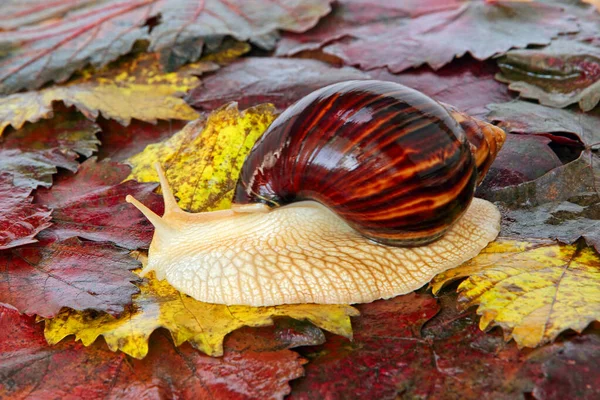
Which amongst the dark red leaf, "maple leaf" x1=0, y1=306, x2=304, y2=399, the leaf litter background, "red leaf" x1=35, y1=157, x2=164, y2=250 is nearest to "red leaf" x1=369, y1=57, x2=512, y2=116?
the leaf litter background

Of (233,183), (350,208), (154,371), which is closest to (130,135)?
(233,183)

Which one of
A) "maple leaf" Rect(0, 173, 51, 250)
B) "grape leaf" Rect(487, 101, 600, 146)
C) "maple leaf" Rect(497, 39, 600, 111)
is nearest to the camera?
"maple leaf" Rect(0, 173, 51, 250)

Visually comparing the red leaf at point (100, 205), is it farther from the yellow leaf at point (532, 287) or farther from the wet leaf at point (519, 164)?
the wet leaf at point (519, 164)

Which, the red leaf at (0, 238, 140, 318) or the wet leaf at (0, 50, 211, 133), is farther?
the wet leaf at (0, 50, 211, 133)

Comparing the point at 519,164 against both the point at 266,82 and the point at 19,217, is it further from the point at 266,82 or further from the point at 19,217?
the point at 19,217

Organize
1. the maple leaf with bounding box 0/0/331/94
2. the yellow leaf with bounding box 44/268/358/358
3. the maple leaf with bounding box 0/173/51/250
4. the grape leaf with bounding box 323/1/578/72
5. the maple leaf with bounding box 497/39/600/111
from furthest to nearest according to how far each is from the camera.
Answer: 1. the maple leaf with bounding box 0/0/331/94
2. the grape leaf with bounding box 323/1/578/72
3. the maple leaf with bounding box 497/39/600/111
4. the maple leaf with bounding box 0/173/51/250
5. the yellow leaf with bounding box 44/268/358/358

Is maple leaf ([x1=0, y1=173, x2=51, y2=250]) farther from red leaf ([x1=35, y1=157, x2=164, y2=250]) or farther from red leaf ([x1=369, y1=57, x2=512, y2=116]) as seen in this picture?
red leaf ([x1=369, y1=57, x2=512, y2=116])

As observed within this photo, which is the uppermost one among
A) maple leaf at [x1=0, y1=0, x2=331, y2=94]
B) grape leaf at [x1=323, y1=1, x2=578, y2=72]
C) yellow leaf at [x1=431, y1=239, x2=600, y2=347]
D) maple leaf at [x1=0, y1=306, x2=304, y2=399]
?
maple leaf at [x1=0, y1=0, x2=331, y2=94]
